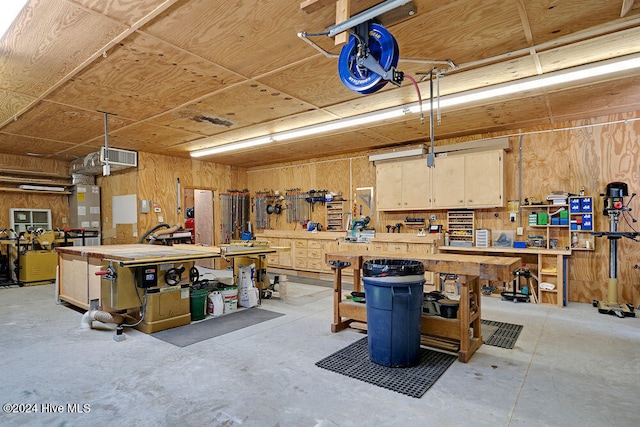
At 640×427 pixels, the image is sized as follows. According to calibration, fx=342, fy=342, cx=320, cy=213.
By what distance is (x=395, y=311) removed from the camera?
115 inches

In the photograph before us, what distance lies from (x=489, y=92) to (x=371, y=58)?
97.3 inches

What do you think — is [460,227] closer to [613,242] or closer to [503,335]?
[613,242]

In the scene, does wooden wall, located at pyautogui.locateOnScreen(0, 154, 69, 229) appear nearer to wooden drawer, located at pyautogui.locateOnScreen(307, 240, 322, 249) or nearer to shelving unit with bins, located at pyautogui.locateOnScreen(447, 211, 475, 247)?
wooden drawer, located at pyautogui.locateOnScreen(307, 240, 322, 249)

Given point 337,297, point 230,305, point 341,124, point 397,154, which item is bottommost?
point 230,305

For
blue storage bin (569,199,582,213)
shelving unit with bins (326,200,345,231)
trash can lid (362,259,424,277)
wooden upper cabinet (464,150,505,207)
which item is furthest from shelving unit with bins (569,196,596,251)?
shelving unit with bins (326,200,345,231)

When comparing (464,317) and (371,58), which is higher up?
(371,58)

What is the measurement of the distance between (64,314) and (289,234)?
14.3 ft

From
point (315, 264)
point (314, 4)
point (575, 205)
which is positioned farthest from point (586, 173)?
point (314, 4)

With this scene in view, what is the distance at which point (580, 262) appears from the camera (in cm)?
521

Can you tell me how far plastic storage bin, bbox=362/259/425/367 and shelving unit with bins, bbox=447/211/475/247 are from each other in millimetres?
3413

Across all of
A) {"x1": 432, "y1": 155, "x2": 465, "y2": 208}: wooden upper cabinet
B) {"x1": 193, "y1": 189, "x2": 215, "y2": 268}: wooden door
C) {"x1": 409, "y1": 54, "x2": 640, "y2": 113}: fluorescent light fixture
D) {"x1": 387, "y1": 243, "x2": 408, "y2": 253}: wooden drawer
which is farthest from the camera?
{"x1": 193, "y1": 189, "x2": 215, "y2": 268}: wooden door

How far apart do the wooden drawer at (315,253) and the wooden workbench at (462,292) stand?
3.54 meters

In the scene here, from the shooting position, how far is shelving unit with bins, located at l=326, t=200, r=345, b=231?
300 inches

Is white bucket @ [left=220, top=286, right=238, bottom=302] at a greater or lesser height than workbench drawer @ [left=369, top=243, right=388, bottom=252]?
lesser
